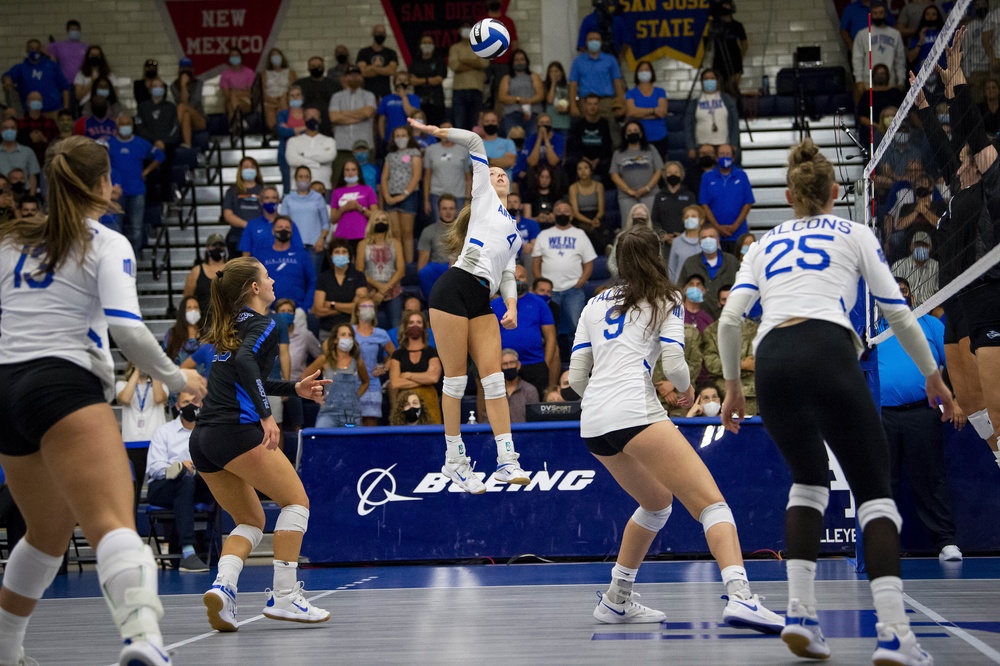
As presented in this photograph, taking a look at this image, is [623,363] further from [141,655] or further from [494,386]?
[141,655]

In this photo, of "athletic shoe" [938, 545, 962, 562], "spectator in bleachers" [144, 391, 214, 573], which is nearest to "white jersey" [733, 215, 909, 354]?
"athletic shoe" [938, 545, 962, 562]

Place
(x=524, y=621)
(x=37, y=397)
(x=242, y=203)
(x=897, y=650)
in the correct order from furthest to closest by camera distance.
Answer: (x=242, y=203) → (x=524, y=621) → (x=897, y=650) → (x=37, y=397)

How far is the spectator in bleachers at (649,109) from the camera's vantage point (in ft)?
54.9

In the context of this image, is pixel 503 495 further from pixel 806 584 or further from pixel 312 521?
pixel 806 584

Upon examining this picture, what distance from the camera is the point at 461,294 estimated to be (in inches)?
306

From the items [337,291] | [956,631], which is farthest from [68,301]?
[337,291]

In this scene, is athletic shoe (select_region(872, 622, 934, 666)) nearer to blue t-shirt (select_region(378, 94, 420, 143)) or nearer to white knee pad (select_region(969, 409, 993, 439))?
white knee pad (select_region(969, 409, 993, 439))

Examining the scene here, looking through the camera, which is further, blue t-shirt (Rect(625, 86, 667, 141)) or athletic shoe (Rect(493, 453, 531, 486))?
blue t-shirt (Rect(625, 86, 667, 141))

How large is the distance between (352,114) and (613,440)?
12.0 metres

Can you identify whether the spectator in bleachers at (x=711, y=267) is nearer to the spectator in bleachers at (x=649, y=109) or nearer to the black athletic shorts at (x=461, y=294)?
the spectator in bleachers at (x=649, y=109)

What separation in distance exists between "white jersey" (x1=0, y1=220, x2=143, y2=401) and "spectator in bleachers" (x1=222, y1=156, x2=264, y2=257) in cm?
1208

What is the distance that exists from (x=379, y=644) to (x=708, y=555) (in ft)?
18.9

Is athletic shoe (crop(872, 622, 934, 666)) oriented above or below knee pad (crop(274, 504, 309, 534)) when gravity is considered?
below

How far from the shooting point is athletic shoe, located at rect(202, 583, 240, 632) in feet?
20.0
